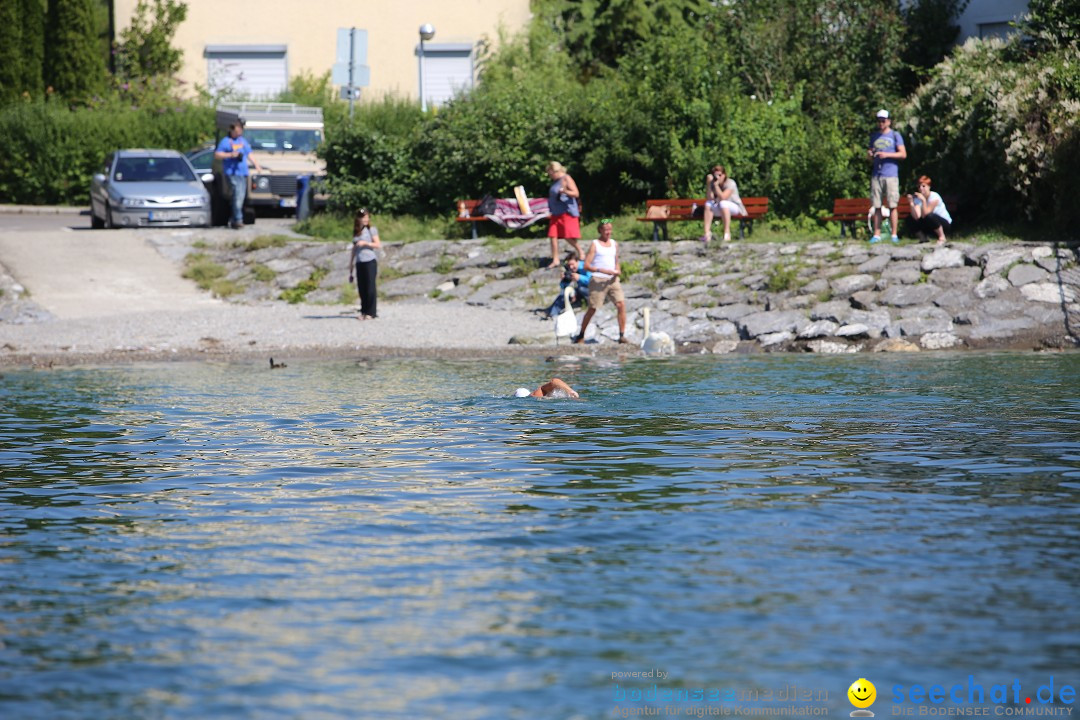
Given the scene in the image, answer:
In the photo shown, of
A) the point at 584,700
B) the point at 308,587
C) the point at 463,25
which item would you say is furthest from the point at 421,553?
the point at 463,25

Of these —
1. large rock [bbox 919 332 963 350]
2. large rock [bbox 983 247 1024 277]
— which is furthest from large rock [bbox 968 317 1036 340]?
large rock [bbox 983 247 1024 277]

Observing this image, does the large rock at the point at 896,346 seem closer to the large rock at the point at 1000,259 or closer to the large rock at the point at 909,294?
the large rock at the point at 909,294

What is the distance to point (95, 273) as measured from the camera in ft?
82.2

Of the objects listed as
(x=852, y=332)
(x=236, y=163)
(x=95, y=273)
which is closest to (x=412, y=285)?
(x=95, y=273)

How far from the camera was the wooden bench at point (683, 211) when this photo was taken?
2431cm

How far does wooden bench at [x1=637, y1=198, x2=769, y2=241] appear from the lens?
24.3m

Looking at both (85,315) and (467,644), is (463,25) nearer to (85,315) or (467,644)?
(85,315)

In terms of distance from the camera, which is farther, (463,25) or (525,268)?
(463,25)

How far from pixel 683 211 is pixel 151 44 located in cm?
2338

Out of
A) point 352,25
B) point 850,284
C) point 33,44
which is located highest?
point 352,25

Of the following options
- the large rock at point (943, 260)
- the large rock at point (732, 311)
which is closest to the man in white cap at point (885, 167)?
the large rock at point (943, 260)

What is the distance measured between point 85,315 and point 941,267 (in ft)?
41.5

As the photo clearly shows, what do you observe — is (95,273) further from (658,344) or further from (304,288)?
(658,344)

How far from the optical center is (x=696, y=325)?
21109mm
